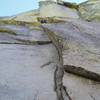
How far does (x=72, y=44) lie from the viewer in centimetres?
814

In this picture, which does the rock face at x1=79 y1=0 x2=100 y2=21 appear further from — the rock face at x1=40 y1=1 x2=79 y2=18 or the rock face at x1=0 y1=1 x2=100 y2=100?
the rock face at x1=0 y1=1 x2=100 y2=100

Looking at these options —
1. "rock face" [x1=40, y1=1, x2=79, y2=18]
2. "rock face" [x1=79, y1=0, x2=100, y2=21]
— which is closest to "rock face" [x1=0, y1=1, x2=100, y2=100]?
"rock face" [x1=79, y1=0, x2=100, y2=21]

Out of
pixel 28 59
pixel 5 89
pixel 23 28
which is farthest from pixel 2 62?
pixel 23 28

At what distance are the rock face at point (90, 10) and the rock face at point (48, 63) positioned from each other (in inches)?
305

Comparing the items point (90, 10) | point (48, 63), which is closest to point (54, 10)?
point (90, 10)

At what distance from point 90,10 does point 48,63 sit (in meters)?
13.2

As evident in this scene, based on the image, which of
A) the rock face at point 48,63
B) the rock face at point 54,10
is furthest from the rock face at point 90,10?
the rock face at point 48,63

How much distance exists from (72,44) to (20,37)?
2.77 meters

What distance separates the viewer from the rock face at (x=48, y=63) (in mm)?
6254

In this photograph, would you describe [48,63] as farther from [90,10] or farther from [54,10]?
[90,10]

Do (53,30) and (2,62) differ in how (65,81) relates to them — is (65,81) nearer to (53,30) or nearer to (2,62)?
(2,62)

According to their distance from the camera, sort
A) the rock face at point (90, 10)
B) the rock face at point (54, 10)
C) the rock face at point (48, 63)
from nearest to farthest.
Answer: the rock face at point (48, 63) → the rock face at point (90, 10) → the rock face at point (54, 10)

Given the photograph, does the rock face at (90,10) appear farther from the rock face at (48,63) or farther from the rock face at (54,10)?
the rock face at (48,63)

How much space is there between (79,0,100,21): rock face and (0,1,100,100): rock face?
Result: 7756 millimetres
